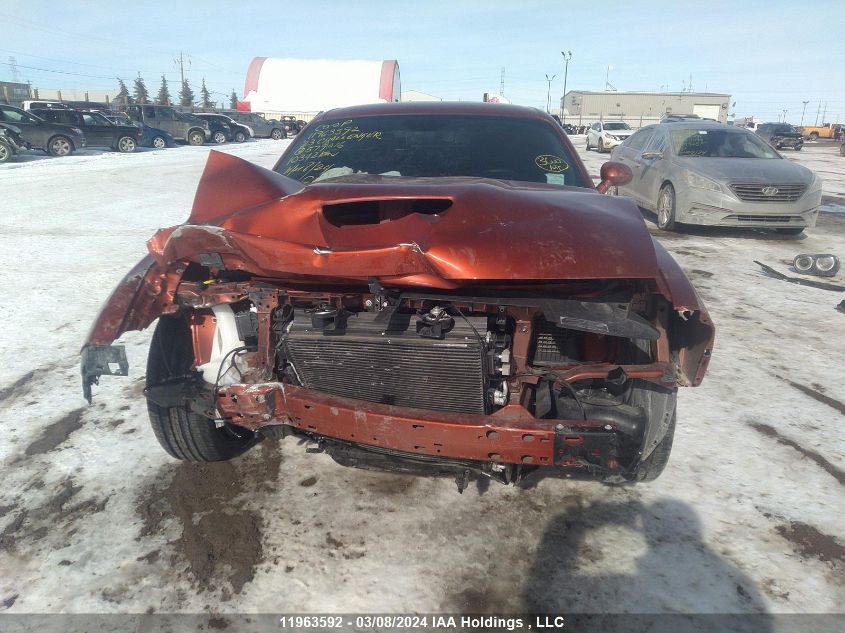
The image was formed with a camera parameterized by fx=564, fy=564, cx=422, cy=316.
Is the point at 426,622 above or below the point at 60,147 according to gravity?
below

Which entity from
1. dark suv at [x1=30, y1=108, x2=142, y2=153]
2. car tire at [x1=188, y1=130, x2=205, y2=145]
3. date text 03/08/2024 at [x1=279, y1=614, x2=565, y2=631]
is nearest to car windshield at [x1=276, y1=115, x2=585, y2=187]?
date text 03/08/2024 at [x1=279, y1=614, x2=565, y2=631]

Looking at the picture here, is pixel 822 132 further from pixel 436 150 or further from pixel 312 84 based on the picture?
pixel 436 150

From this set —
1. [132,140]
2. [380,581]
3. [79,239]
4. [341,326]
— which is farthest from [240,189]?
[132,140]

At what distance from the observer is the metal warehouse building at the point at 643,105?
206ft

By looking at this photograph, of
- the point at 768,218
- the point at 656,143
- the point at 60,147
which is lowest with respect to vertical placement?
the point at 768,218

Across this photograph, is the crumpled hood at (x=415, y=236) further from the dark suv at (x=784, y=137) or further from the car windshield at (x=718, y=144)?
the dark suv at (x=784, y=137)

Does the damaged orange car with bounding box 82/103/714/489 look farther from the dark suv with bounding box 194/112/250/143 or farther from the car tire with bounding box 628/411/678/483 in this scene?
the dark suv with bounding box 194/112/250/143

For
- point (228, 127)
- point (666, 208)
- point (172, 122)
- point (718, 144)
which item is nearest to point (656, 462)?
point (666, 208)

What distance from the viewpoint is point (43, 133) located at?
57.5 ft

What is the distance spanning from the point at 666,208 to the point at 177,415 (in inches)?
310

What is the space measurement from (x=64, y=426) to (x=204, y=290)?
4.80 ft

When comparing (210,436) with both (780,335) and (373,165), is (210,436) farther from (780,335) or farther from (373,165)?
(780,335)

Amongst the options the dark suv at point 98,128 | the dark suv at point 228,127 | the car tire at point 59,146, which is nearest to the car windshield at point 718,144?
the car tire at point 59,146

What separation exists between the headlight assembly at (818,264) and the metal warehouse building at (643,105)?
59095 millimetres
